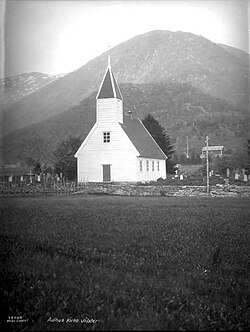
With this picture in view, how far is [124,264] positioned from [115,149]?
266 cm

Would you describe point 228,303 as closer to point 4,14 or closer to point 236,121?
point 236,121

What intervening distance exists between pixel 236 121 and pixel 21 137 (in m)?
2.41

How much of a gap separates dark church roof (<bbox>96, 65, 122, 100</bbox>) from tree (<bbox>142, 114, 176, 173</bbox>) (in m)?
0.74

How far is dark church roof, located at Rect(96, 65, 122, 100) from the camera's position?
4.54 m

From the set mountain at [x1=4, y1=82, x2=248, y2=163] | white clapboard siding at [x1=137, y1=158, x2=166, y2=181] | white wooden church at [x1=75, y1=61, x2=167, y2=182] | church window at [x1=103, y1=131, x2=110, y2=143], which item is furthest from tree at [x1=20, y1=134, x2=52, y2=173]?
white clapboard siding at [x1=137, y1=158, x2=166, y2=181]

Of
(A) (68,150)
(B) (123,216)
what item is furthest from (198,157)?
(A) (68,150)

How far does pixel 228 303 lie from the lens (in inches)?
120

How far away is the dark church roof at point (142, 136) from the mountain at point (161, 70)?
89 cm

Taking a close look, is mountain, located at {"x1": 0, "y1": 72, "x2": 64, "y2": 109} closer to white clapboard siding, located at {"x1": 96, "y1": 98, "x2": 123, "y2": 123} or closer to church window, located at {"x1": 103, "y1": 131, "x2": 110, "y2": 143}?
white clapboard siding, located at {"x1": 96, "y1": 98, "x2": 123, "y2": 123}

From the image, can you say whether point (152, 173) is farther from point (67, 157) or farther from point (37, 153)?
point (37, 153)

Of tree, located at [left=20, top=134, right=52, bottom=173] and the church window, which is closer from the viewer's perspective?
tree, located at [left=20, top=134, right=52, bottom=173]

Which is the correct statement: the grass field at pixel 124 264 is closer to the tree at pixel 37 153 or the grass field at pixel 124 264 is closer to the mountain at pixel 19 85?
the tree at pixel 37 153

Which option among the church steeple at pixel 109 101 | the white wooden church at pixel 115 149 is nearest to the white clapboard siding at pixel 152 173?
the white wooden church at pixel 115 149

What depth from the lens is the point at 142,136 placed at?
18.9ft
